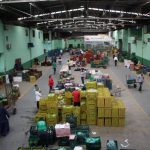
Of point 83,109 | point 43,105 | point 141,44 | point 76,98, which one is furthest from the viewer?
point 141,44

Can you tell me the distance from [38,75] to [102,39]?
21533 mm

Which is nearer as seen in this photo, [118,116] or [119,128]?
[119,128]

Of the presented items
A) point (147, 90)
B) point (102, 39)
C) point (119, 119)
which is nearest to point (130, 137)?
point (119, 119)

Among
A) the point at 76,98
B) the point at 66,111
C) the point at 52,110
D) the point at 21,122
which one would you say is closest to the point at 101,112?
the point at 66,111

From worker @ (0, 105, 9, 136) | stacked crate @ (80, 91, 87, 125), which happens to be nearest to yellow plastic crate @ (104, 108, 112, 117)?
stacked crate @ (80, 91, 87, 125)

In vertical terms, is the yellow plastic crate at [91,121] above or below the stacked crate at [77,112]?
below

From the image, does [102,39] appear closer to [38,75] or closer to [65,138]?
[38,75]

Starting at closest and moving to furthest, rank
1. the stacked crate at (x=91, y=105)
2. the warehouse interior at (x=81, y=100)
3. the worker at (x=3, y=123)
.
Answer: the warehouse interior at (x=81, y=100) → the worker at (x=3, y=123) → the stacked crate at (x=91, y=105)

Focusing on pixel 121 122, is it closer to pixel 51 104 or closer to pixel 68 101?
pixel 68 101

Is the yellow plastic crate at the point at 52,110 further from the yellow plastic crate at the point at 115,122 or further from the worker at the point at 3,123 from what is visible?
the yellow plastic crate at the point at 115,122

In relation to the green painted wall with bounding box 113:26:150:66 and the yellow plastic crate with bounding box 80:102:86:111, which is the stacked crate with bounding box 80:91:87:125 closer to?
the yellow plastic crate with bounding box 80:102:86:111

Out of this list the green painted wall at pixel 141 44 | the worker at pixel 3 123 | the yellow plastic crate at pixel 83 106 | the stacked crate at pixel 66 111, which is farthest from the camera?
the green painted wall at pixel 141 44

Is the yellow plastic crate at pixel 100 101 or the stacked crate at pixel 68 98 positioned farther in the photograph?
the stacked crate at pixel 68 98

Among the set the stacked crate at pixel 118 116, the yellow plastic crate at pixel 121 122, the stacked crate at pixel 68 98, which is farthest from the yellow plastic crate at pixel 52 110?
the yellow plastic crate at pixel 121 122
